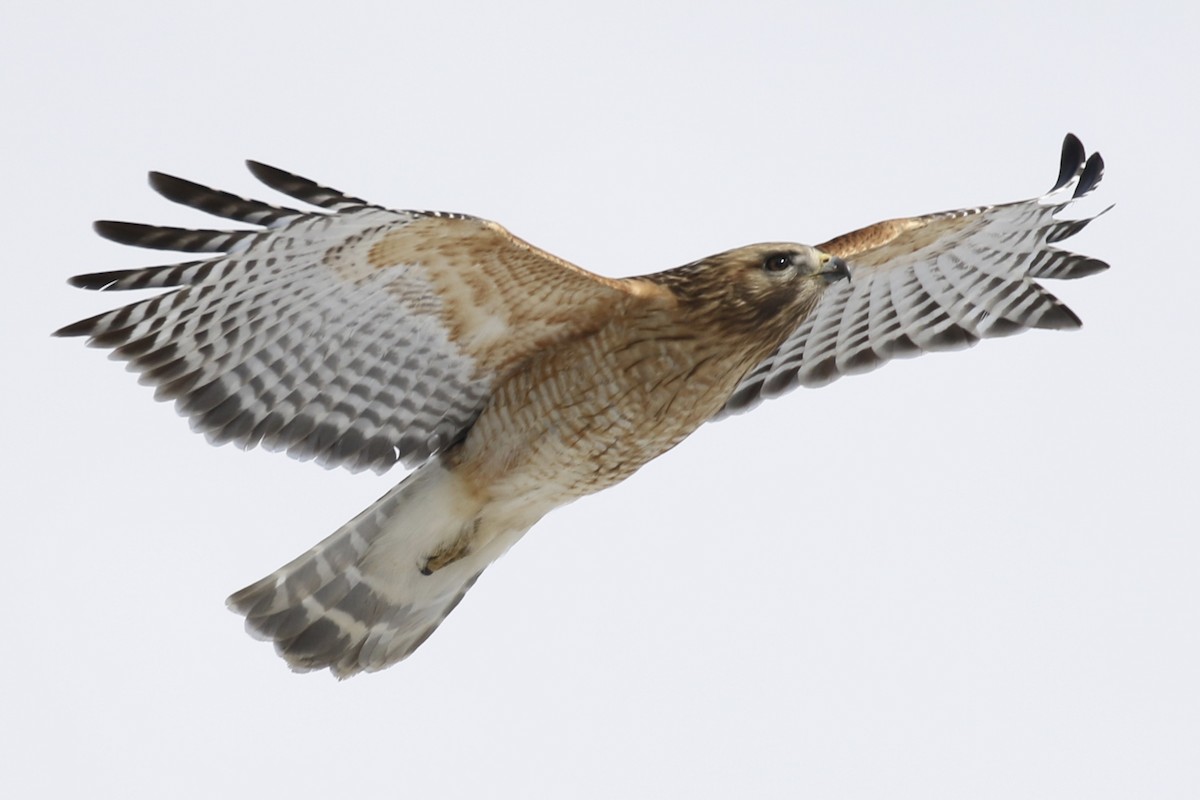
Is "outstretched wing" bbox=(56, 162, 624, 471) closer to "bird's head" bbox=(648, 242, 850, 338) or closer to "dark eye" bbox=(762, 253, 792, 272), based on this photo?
"bird's head" bbox=(648, 242, 850, 338)

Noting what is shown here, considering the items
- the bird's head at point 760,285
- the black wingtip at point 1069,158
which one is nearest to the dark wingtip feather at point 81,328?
the bird's head at point 760,285

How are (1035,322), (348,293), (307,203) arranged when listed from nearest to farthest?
(307,203)
(348,293)
(1035,322)

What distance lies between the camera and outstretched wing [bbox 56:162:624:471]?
699 cm

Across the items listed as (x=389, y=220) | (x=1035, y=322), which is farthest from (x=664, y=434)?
(x=1035, y=322)

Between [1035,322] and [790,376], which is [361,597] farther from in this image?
[1035,322]

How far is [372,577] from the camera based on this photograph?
8133 millimetres

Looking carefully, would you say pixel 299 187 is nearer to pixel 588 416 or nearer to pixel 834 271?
pixel 588 416

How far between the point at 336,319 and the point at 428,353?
0.42 meters

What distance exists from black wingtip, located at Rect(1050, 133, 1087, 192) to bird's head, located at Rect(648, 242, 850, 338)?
1225mm

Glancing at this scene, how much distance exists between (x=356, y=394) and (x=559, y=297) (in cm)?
98

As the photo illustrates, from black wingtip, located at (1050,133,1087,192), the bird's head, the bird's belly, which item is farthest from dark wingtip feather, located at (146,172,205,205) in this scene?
black wingtip, located at (1050,133,1087,192)

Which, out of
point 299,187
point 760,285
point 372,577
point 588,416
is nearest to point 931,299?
point 760,285

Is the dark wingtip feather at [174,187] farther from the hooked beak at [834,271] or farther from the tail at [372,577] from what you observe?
the hooked beak at [834,271]

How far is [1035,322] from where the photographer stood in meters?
8.68
